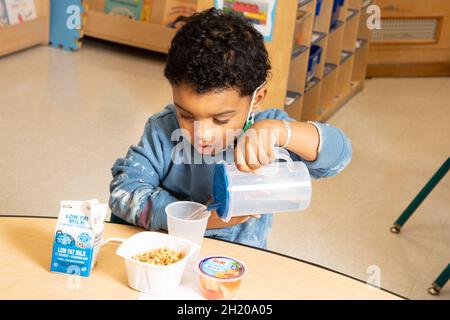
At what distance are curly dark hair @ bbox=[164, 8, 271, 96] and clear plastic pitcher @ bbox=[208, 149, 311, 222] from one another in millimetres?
166

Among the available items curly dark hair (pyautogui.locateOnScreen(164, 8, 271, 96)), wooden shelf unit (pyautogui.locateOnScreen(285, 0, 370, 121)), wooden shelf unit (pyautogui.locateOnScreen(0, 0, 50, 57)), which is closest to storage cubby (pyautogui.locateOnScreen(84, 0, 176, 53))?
wooden shelf unit (pyautogui.locateOnScreen(0, 0, 50, 57))

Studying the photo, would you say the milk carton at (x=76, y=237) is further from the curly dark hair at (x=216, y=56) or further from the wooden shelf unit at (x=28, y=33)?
the wooden shelf unit at (x=28, y=33)

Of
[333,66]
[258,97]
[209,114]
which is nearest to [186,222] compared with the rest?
[209,114]

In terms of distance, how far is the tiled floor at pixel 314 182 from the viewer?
2783 mm

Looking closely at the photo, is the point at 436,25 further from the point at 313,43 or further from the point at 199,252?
the point at 199,252

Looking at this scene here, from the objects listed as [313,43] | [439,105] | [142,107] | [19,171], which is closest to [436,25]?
[439,105]

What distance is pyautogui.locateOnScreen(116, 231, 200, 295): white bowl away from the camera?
118cm

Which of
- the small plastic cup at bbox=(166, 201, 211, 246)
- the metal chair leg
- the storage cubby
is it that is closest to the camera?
the small plastic cup at bbox=(166, 201, 211, 246)

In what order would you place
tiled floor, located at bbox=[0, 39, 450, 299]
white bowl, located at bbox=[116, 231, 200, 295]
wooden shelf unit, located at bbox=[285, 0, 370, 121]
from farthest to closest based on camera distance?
wooden shelf unit, located at bbox=[285, 0, 370, 121] → tiled floor, located at bbox=[0, 39, 450, 299] → white bowl, located at bbox=[116, 231, 200, 295]

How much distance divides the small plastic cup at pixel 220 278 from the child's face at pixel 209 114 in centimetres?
25

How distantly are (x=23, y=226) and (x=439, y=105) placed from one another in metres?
3.38

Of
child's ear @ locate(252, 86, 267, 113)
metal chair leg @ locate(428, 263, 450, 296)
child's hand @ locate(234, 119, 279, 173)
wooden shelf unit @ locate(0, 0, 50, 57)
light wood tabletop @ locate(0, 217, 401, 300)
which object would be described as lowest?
metal chair leg @ locate(428, 263, 450, 296)

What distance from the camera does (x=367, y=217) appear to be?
3004 mm

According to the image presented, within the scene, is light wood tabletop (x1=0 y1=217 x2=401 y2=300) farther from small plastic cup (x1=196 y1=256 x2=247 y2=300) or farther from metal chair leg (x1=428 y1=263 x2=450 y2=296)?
metal chair leg (x1=428 y1=263 x2=450 y2=296)
